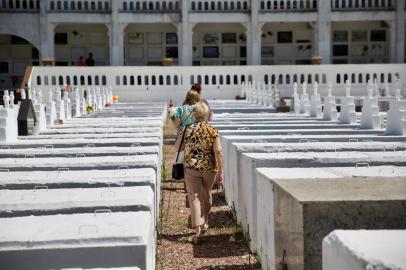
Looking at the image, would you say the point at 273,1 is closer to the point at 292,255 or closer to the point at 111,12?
the point at 111,12

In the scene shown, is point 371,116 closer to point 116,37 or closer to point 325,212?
point 325,212

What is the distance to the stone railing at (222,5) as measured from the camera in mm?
35188

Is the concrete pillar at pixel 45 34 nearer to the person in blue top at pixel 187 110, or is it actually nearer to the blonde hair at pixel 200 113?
the person in blue top at pixel 187 110

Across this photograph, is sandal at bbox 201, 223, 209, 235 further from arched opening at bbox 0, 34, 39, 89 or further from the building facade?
arched opening at bbox 0, 34, 39, 89

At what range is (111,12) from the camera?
34625mm

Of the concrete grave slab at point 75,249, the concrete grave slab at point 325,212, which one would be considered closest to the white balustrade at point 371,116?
the concrete grave slab at point 325,212

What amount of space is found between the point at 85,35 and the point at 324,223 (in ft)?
118

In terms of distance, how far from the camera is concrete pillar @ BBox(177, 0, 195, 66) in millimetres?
34781

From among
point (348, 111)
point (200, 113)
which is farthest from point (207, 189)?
point (348, 111)

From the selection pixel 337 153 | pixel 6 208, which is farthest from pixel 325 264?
pixel 337 153

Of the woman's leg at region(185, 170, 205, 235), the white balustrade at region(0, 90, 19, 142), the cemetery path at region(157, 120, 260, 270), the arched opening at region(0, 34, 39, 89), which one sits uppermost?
the arched opening at region(0, 34, 39, 89)

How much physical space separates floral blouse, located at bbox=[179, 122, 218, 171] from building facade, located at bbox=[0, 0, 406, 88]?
85.2 feet

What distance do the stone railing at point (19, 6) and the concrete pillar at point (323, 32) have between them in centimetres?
1412

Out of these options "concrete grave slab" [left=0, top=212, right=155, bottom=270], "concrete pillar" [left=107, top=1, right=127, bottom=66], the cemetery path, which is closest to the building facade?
"concrete pillar" [left=107, top=1, right=127, bottom=66]
